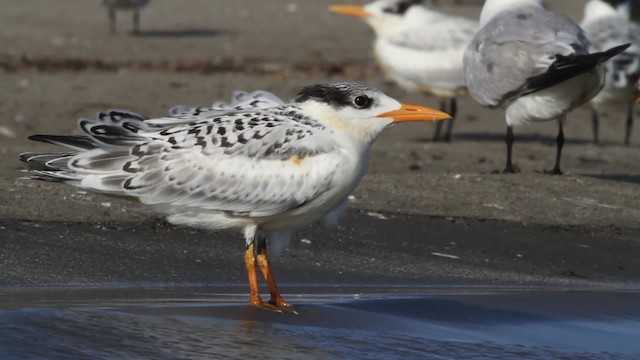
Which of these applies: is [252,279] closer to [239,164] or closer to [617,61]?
[239,164]

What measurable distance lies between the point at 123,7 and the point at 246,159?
1217 centimetres

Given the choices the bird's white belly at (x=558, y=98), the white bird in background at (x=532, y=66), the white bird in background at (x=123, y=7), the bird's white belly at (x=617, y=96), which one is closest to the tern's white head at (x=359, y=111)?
the white bird in background at (x=532, y=66)

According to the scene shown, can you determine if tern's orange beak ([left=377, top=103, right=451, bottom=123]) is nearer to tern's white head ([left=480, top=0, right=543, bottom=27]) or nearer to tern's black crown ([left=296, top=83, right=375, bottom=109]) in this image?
tern's black crown ([left=296, top=83, right=375, bottom=109])

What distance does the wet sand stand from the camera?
609 cm

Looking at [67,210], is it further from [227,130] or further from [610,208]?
[610,208]

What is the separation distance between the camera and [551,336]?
18.3ft

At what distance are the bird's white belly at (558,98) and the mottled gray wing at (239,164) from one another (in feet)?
13.8

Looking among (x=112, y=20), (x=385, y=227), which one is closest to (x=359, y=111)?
(x=385, y=227)

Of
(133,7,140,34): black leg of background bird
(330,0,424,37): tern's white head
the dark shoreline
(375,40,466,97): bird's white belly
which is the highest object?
the dark shoreline

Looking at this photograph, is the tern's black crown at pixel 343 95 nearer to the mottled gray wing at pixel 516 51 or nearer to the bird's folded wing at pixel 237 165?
the bird's folded wing at pixel 237 165

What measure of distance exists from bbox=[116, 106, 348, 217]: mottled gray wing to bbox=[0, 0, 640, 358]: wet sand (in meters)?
0.44

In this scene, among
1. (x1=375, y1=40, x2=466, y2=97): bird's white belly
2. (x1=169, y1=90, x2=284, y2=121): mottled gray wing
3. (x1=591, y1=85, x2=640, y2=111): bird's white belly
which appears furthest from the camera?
(x1=375, y1=40, x2=466, y2=97): bird's white belly

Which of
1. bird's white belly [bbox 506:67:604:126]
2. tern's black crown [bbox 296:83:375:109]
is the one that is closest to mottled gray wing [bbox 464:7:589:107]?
bird's white belly [bbox 506:67:604:126]

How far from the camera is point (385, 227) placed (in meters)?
7.44
